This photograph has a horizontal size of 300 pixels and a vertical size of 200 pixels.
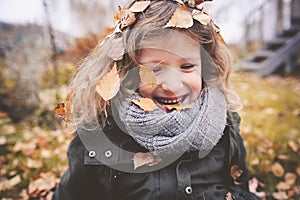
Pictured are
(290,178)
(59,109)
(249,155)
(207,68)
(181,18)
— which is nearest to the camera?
(181,18)

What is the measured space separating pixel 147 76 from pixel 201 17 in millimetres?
336

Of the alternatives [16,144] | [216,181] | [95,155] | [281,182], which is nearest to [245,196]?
[216,181]

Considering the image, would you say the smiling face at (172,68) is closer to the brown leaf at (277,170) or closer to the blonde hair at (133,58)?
the blonde hair at (133,58)

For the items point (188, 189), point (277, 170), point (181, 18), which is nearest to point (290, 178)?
point (277, 170)

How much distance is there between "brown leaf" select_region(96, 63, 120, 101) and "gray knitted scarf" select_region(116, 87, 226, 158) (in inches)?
2.8

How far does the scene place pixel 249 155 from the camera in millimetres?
2045

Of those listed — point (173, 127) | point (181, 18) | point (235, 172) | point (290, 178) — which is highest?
point (181, 18)

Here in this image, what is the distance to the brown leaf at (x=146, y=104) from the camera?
3.86ft

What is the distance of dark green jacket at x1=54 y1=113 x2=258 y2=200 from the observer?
123 centimetres

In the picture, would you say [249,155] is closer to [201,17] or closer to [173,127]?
[173,127]

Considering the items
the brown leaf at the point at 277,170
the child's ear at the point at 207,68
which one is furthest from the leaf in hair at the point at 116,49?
the brown leaf at the point at 277,170

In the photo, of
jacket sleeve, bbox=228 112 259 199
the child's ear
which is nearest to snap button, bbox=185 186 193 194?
jacket sleeve, bbox=228 112 259 199

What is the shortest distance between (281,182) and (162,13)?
128cm

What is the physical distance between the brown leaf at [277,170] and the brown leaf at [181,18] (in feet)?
4.00
